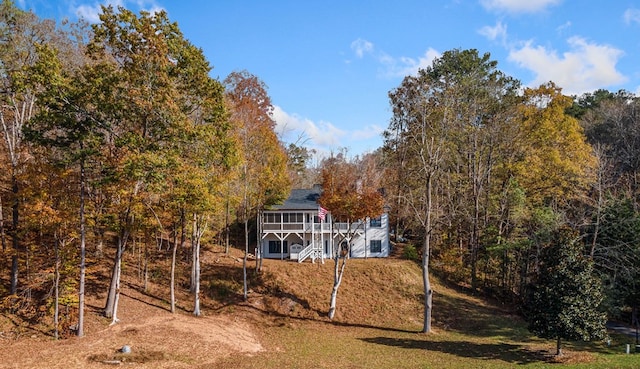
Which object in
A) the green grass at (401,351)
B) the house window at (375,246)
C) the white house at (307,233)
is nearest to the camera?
the green grass at (401,351)

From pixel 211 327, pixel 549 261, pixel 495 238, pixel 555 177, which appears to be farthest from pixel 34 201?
pixel 555 177

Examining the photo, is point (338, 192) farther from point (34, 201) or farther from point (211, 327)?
point (34, 201)

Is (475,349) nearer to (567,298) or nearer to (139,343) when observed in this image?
(567,298)

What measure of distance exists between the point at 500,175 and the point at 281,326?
2300cm

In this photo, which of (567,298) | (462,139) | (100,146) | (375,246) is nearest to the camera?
Result: (567,298)

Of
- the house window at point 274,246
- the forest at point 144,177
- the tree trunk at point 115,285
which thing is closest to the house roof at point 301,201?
the house window at point 274,246

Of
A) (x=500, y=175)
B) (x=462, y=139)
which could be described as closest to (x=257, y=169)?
(x=462, y=139)

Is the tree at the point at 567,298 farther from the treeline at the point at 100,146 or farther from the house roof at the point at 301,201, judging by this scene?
the house roof at the point at 301,201

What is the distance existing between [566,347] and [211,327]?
16974 millimetres

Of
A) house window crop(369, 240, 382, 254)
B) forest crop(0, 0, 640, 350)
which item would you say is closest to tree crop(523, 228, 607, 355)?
forest crop(0, 0, 640, 350)

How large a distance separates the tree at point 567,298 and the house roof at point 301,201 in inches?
720

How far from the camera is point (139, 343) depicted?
16078 mm

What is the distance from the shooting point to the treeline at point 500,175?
25125mm

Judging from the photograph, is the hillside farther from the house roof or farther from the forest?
the house roof
